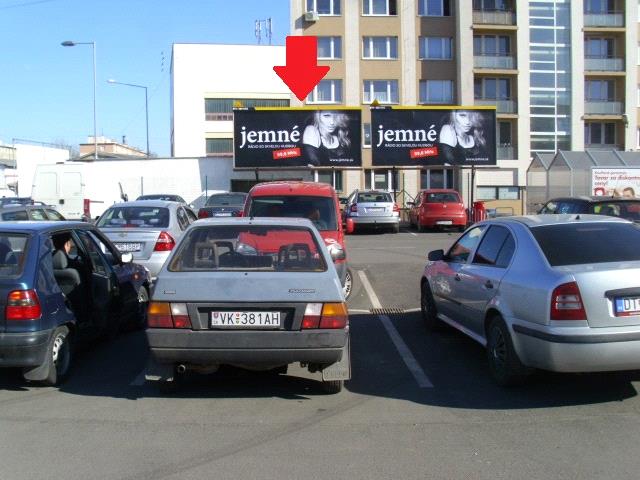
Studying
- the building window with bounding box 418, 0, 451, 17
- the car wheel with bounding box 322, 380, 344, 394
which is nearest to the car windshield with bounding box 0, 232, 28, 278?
the car wheel with bounding box 322, 380, 344, 394

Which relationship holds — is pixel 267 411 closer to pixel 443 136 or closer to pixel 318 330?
pixel 318 330

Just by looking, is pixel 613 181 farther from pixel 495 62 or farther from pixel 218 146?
pixel 218 146

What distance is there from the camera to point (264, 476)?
4344 mm

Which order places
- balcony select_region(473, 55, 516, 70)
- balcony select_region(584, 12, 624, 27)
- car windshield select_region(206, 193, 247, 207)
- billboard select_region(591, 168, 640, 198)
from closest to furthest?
car windshield select_region(206, 193, 247, 207) < billboard select_region(591, 168, 640, 198) < balcony select_region(473, 55, 516, 70) < balcony select_region(584, 12, 624, 27)

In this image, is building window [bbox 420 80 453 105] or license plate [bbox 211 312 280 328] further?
building window [bbox 420 80 453 105]

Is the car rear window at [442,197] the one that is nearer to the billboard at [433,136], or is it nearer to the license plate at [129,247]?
the billboard at [433,136]

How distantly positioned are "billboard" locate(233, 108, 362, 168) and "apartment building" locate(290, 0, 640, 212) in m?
9.79

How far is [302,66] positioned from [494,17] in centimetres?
1212

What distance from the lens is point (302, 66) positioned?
42219mm

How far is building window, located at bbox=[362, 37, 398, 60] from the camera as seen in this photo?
42469 mm

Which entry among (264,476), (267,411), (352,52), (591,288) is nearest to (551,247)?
(591,288)

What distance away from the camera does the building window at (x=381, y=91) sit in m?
42.6

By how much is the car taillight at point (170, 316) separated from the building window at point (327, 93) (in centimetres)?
3772

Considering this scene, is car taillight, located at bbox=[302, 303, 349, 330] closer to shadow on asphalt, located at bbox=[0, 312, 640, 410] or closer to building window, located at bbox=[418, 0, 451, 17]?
shadow on asphalt, located at bbox=[0, 312, 640, 410]
